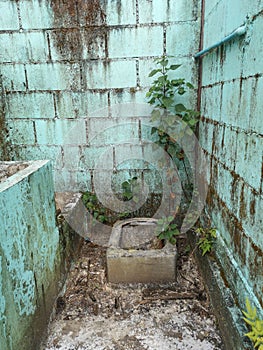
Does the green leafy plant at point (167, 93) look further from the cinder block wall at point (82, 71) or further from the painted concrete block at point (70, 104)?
the painted concrete block at point (70, 104)

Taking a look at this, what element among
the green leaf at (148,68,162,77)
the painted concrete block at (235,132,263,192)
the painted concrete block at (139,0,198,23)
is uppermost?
the painted concrete block at (139,0,198,23)

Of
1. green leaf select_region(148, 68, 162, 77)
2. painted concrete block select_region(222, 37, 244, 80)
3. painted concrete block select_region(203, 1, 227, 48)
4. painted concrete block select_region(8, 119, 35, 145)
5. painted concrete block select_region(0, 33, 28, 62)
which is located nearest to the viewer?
painted concrete block select_region(222, 37, 244, 80)

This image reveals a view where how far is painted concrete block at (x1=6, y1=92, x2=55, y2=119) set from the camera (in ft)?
9.14

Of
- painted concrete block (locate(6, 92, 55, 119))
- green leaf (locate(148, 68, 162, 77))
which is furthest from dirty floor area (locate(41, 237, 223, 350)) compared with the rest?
green leaf (locate(148, 68, 162, 77))

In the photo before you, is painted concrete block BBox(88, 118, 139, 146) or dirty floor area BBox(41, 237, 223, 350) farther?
painted concrete block BBox(88, 118, 139, 146)

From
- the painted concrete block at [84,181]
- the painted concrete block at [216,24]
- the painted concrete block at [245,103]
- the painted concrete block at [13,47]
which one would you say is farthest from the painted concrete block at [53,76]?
the painted concrete block at [245,103]

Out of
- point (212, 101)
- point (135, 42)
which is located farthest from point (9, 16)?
point (212, 101)

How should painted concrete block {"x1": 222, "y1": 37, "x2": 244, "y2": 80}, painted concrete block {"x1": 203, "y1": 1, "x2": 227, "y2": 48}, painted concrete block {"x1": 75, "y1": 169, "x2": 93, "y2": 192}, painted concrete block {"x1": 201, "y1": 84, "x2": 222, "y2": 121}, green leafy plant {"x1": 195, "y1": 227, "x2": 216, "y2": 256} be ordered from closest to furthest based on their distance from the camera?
1. painted concrete block {"x1": 222, "y1": 37, "x2": 244, "y2": 80}
2. painted concrete block {"x1": 203, "y1": 1, "x2": 227, "y2": 48}
3. painted concrete block {"x1": 201, "y1": 84, "x2": 222, "y2": 121}
4. green leafy plant {"x1": 195, "y1": 227, "x2": 216, "y2": 256}
5. painted concrete block {"x1": 75, "y1": 169, "x2": 93, "y2": 192}

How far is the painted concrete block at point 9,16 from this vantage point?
8.40 feet

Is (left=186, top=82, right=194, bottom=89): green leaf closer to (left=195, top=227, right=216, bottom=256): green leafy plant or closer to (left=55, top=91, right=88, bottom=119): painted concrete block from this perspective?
(left=55, top=91, right=88, bottom=119): painted concrete block

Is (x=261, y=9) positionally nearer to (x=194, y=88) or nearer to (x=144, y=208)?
(x=194, y=88)

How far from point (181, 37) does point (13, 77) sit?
1673mm

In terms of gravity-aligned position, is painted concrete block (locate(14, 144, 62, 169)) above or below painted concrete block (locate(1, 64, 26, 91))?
below

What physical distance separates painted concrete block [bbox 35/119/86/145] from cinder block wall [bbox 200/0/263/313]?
1291 millimetres
